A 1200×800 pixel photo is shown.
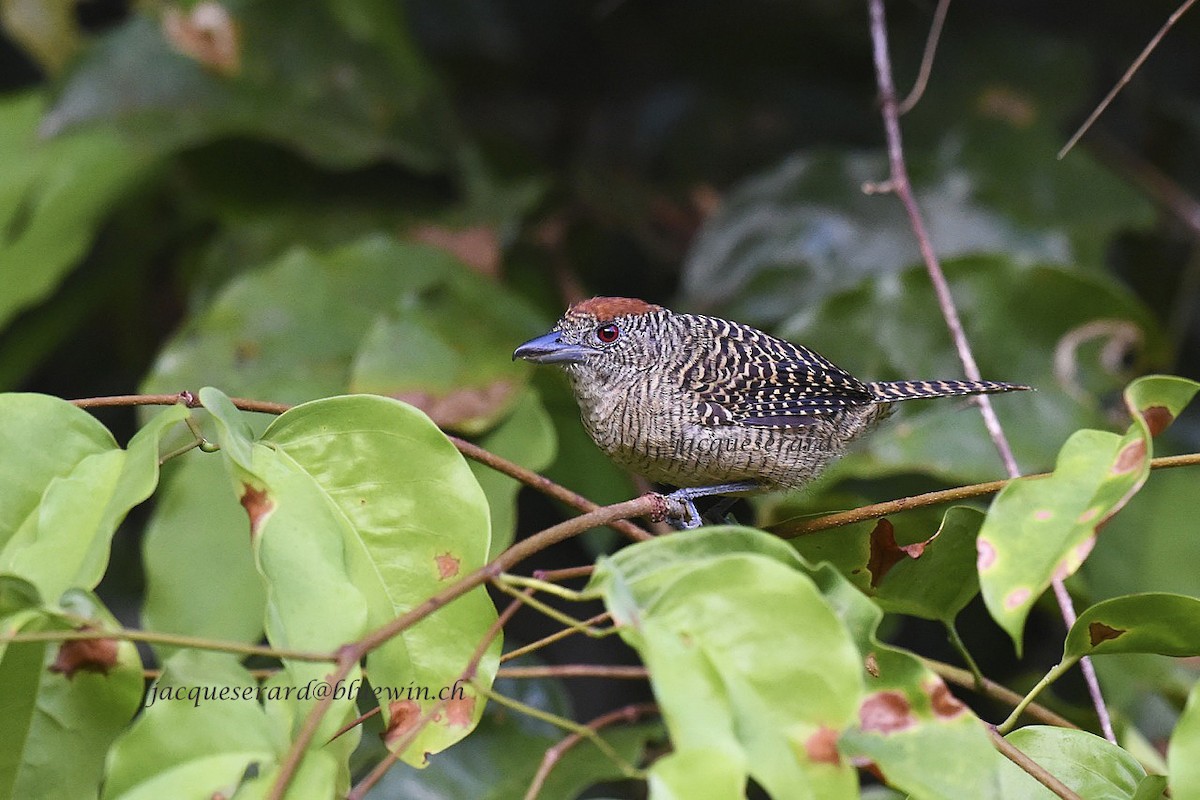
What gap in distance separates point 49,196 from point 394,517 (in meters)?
→ 2.70

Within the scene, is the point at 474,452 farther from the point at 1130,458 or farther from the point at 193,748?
the point at 1130,458

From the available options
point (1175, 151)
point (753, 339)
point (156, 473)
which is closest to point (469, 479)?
point (156, 473)

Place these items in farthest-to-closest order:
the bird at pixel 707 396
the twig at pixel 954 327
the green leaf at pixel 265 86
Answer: the green leaf at pixel 265 86 → the bird at pixel 707 396 → the twig at pixel 954 327

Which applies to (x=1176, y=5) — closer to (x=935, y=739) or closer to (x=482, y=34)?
(x=482, y=34)

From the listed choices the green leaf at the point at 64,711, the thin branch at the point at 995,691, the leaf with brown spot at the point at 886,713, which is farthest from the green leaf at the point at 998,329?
the green leaf at the point at 64,711

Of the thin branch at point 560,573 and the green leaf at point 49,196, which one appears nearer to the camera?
the thin branch at point 560,573

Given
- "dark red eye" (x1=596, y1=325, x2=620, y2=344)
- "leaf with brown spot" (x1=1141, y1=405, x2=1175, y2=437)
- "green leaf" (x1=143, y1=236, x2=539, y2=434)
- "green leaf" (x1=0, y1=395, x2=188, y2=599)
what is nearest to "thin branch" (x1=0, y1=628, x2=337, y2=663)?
"green leaf" (x1=0, y1=395, x2=188, y2=599)

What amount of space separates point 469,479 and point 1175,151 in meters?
4.19

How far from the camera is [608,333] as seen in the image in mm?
2812

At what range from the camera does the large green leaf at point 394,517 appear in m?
1.43

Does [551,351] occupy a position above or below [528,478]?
below

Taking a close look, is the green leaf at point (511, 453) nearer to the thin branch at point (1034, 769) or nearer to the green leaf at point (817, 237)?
the green leaf at point (817, 237)

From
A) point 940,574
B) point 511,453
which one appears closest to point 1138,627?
point 940,574

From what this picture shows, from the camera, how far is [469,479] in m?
1.50
